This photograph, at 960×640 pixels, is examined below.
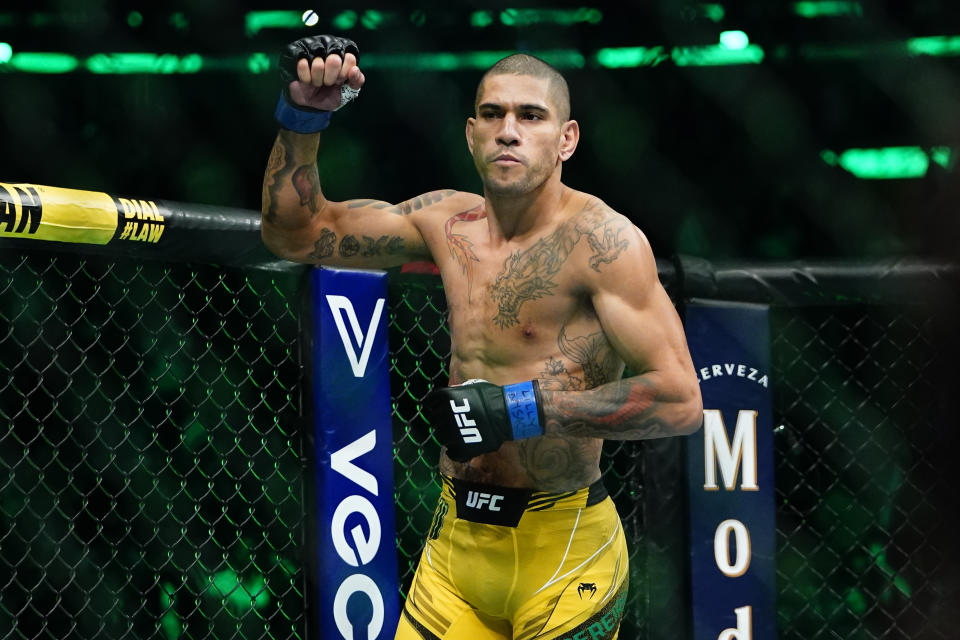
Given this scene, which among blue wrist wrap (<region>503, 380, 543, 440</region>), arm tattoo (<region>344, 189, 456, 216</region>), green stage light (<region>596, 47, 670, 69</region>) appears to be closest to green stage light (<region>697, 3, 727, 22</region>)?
green stage light (<region>596, 47, 670, 69</region>)

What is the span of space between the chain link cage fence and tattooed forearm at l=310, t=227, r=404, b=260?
2.13 ft

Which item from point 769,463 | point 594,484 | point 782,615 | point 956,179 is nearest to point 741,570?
point 769,463

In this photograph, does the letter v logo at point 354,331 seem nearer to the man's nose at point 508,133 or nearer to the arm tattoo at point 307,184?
the arm tattoo at point 307,184

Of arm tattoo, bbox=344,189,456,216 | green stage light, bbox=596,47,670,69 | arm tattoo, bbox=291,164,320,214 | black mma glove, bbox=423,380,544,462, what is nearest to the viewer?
black mma glove, bbox=423,380,544,462

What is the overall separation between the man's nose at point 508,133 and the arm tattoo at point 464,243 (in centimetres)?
18

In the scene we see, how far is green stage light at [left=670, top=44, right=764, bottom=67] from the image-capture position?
3686 millimetres

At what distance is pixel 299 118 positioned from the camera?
5.90 feet

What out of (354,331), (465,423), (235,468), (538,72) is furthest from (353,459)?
(235,468)

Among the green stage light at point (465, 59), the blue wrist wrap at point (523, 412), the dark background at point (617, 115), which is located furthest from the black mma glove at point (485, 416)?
the green stage light at point (465, 59)

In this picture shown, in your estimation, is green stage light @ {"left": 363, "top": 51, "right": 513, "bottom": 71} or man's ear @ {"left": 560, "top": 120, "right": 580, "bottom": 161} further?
green stage light @ {"left": 363, "top": 51, "right": 513, "bottom": 71}

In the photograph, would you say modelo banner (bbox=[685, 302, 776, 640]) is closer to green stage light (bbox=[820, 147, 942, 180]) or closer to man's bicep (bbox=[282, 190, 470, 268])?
man's bicep (bbox=[282, 190, 470, 268])

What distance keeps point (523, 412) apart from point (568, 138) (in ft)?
1.68

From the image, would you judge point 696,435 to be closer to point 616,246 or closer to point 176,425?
point 616,246

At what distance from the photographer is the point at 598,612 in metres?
1.79
